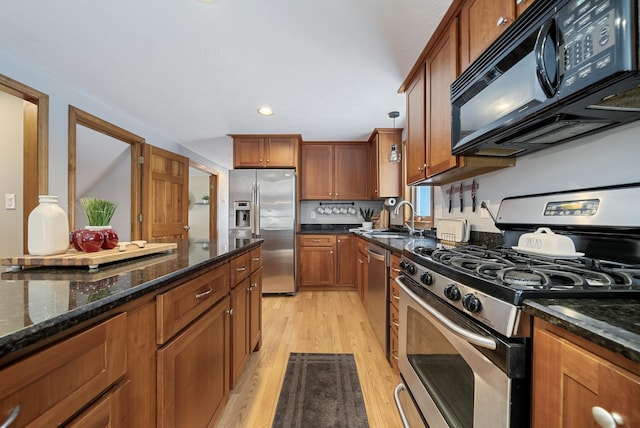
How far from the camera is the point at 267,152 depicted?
3.79 meters

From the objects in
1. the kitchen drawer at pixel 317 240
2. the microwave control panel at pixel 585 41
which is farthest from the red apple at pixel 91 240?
the kitchen drawer at pixel 317 240

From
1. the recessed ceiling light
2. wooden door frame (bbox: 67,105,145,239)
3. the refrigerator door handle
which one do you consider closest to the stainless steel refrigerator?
the refrigerator door handle

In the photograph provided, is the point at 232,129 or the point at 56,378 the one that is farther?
the point at 232,129

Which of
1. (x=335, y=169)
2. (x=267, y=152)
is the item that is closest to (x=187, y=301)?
(x=267, y=152)

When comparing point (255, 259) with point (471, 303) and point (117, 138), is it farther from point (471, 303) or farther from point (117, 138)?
point (117, 138)

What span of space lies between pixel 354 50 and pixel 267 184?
2177 mm

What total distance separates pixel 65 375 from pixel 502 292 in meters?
0.97

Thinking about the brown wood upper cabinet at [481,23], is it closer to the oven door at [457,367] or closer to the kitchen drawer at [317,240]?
the oven door at [457,367]

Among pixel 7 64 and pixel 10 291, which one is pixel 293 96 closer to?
pixel 7 64

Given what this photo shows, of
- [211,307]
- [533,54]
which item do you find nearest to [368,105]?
[533,54]

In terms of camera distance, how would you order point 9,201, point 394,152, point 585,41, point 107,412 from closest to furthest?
point 107,412
point 585,41
point 9,201
point 394,152

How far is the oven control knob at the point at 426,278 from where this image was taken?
3.46 ft

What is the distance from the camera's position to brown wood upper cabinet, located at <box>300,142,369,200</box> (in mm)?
4098

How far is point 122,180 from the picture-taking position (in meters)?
3.95
